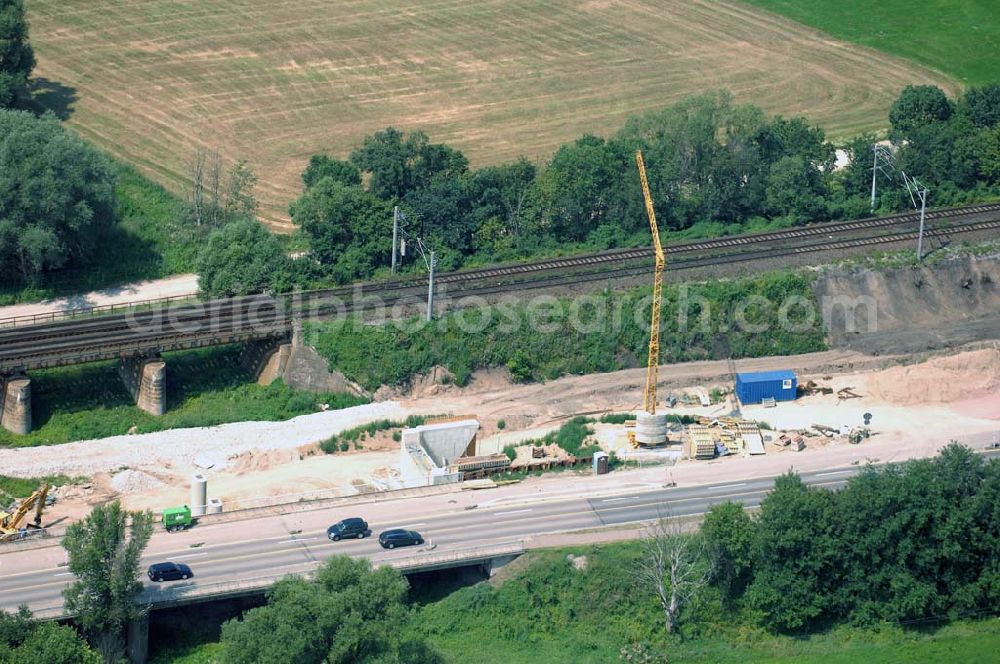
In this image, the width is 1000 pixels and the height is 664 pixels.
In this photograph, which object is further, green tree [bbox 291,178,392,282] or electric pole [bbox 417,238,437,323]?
green tree [bbox 291,178,392,282]

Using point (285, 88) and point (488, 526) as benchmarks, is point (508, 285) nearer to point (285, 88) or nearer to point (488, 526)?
point (488, 526)

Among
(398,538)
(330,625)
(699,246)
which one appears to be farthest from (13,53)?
(330,625)

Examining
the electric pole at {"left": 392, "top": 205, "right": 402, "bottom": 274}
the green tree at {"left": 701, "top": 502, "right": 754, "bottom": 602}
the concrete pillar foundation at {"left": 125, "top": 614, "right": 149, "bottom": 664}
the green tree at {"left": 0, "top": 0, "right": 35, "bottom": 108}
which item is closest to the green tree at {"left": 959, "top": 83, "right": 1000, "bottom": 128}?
the electric pole at {"left": 392, "top": 205, "right": 402, "bottom": 274}

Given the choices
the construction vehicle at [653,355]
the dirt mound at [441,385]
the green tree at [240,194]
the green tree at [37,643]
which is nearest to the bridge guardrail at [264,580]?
the green tree at [37,643]

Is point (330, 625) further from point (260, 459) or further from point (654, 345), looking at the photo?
point (654, 345)

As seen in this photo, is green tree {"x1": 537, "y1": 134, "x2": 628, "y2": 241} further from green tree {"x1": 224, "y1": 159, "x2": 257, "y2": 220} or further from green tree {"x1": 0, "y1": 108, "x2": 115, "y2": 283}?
green tree {"x1": 0, "y1": 108, "x2": 115, "y2": 283}

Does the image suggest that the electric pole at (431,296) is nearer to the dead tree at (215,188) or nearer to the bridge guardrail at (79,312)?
the bridge guardrail at (79,312)
